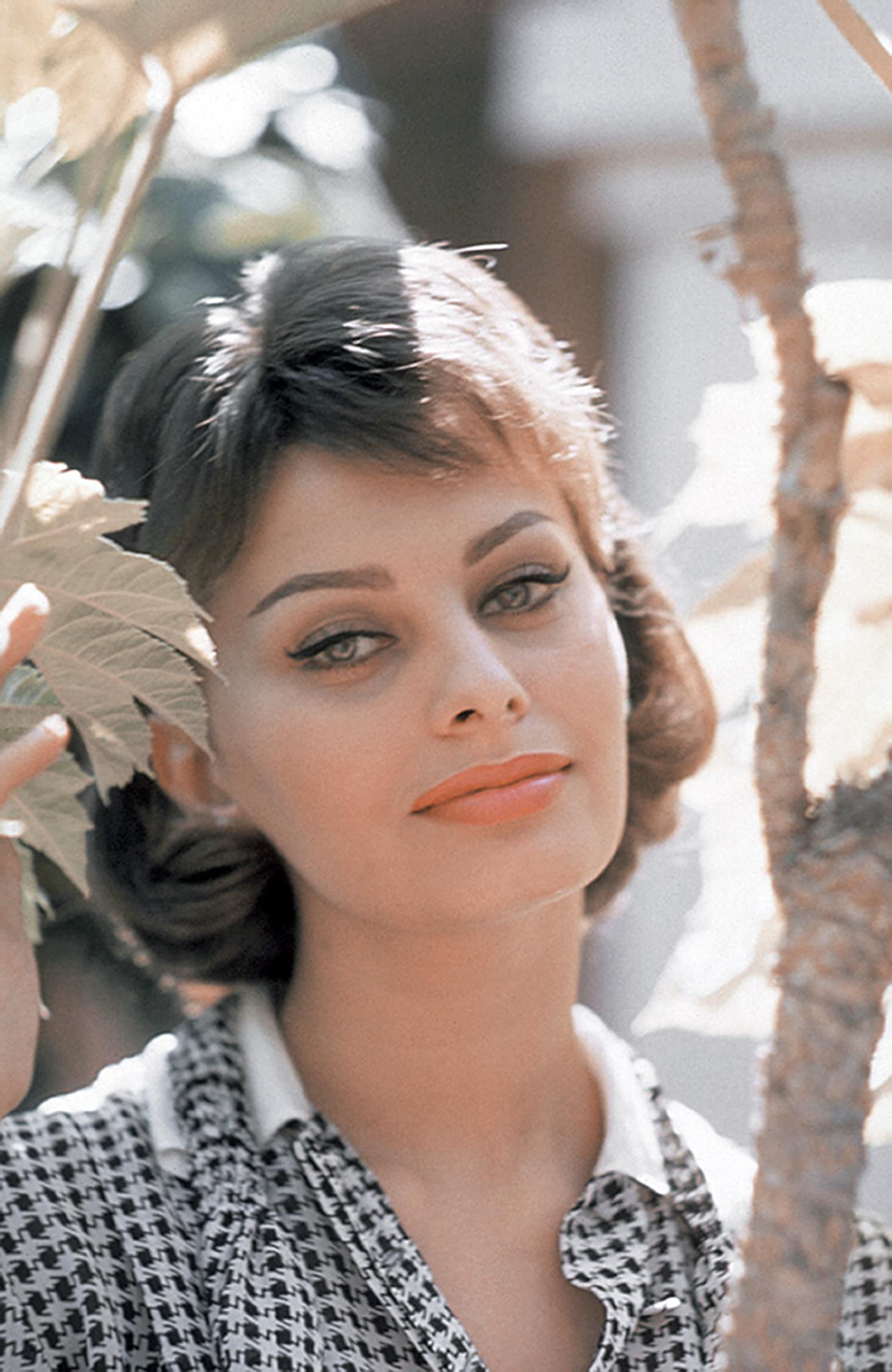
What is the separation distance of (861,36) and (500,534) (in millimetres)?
372

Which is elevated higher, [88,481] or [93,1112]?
[88,481]

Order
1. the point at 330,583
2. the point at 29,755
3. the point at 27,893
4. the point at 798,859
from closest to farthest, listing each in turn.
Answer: the point at 798,859 < the point at 29,755 < the point at 27,893 < the point at 330,583

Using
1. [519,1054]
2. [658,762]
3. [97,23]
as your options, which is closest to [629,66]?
[658,762]

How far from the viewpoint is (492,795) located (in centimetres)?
83

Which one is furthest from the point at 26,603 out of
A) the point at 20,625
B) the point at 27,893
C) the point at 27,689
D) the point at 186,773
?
the point at 186,773

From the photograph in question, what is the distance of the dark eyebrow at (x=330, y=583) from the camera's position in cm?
85

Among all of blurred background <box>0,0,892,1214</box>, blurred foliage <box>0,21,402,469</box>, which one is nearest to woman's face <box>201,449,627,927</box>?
blurred foliage <box>0,21,402,469</box>

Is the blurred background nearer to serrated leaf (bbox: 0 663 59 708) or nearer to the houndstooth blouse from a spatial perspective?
the houndstooth blouse

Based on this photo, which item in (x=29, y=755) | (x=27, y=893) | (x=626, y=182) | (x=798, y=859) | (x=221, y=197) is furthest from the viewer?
(x=626, y=182)

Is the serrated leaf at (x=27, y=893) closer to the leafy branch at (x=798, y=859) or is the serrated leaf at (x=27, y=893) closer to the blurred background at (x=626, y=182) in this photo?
the leafy branch at (x=798, y=859)

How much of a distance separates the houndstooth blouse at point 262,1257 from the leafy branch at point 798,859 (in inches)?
Answer: 16.9

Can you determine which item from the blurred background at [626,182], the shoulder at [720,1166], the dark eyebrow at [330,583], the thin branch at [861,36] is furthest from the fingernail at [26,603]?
the blurred background at [626,182]

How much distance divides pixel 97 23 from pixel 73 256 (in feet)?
0.26

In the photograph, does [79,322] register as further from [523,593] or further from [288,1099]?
[288,1099]
